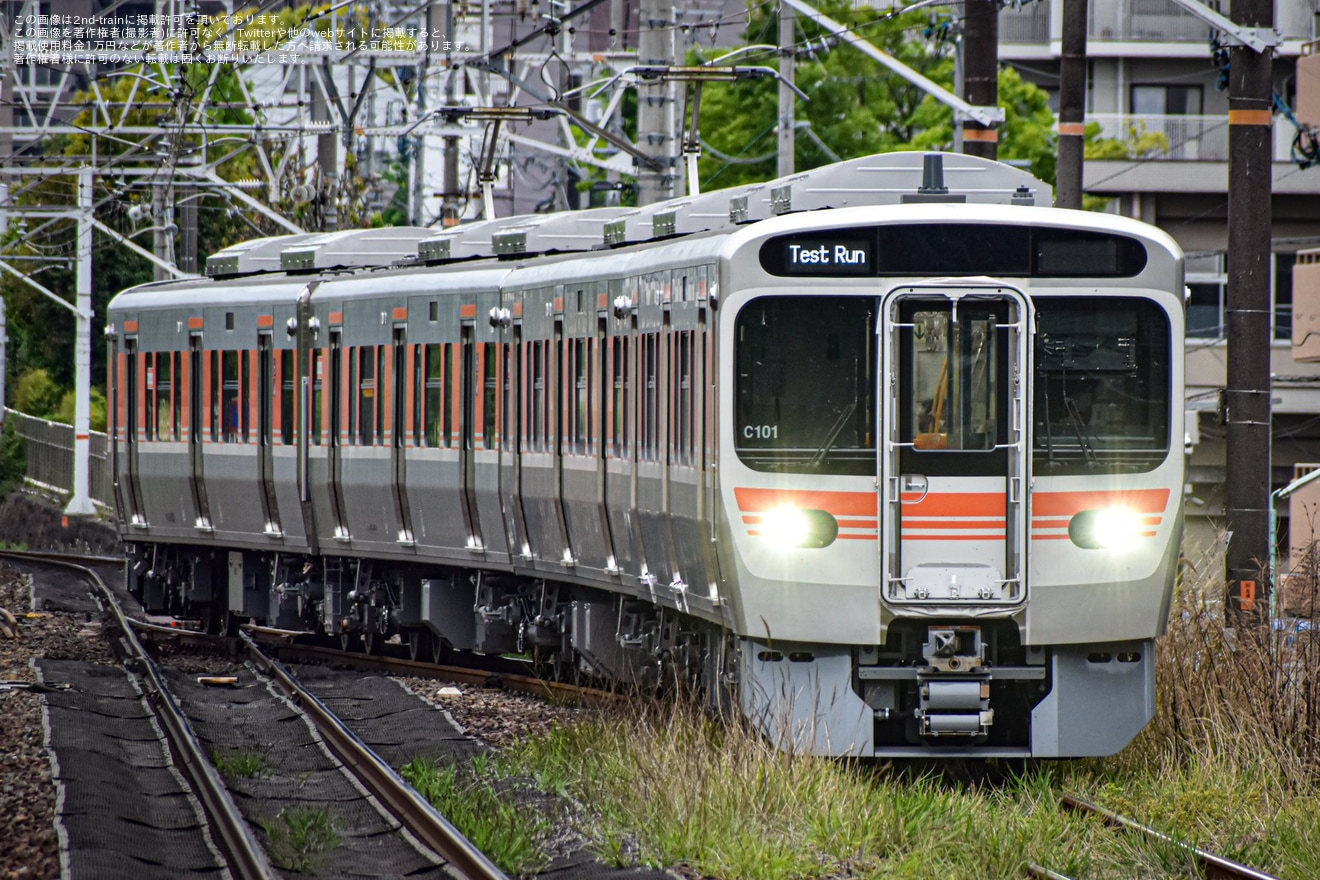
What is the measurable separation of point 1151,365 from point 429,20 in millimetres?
12580

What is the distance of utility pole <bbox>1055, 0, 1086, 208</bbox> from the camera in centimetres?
1800

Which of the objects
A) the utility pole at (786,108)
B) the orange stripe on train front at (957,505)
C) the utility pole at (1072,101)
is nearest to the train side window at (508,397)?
Answer: the utility pole at (1072,101)

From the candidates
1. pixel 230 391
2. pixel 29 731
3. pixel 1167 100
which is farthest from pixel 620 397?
pixel 1167 100

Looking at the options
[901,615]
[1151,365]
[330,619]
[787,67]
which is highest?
[787,67]

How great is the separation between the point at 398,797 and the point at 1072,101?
9.46 m

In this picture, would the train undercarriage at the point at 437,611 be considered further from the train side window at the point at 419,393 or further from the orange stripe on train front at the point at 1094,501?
the orange stripe on train front at the point at 1094,501

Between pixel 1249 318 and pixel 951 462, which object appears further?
pixel 1249 318

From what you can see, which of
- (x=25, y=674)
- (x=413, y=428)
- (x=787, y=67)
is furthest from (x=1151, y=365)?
(x=787, y=67)

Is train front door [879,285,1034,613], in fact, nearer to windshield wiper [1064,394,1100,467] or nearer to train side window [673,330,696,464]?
windshield wiper [1064,394,1100,467]

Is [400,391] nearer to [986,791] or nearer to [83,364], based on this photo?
[986,791]

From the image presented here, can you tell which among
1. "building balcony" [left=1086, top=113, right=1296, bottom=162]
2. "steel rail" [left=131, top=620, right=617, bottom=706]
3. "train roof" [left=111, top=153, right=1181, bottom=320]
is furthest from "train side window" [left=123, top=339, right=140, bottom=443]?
"building balcony" [left=1086, top=113, right=1296, bottom=162]

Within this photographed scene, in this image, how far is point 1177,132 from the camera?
4781 centimetres

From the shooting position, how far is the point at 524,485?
16.7 metres

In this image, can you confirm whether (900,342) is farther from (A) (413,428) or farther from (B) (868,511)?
(A) (413,428)
